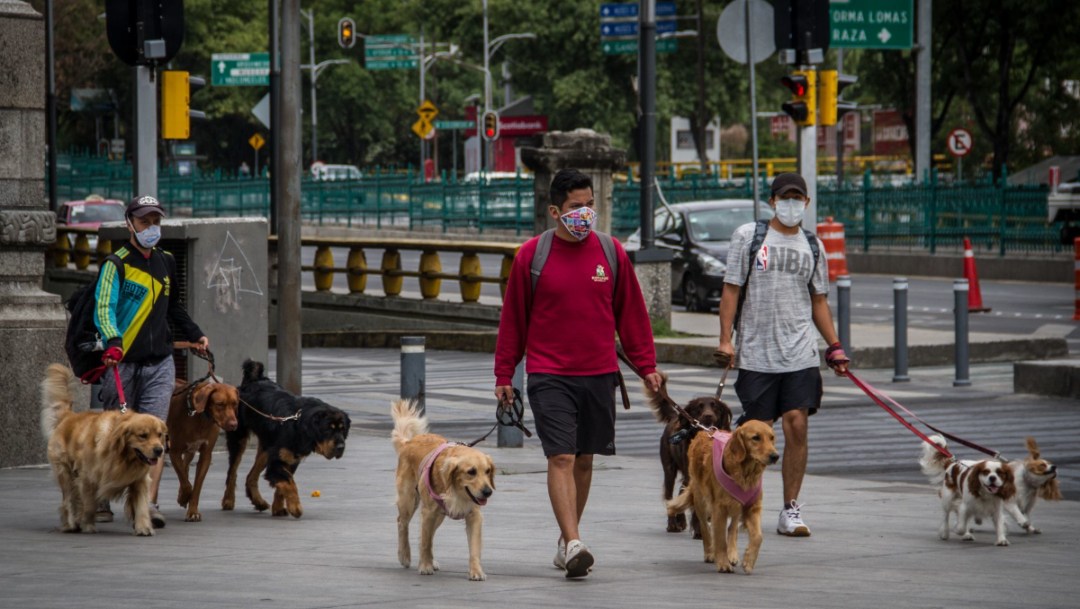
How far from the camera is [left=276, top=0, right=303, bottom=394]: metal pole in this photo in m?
14.7

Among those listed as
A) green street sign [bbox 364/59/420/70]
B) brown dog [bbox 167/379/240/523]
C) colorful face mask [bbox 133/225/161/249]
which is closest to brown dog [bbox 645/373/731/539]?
brown dog [bbox 167/379/240/523]

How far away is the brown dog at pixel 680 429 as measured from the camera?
9281 mm

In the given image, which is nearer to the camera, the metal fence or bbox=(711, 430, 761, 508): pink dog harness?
bbox=(711, 430, 761, 508): pink dog harness

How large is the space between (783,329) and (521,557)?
184 cm

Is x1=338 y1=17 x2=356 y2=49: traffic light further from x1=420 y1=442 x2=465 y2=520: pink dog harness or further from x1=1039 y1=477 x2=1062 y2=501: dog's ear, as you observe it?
x1=420 y1=442 x2=465 y2=520: pink dog harness

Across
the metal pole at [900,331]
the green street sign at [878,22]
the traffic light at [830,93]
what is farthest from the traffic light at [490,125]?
the metal pole at [900,331]

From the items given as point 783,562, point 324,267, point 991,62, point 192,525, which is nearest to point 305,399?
point 192,525

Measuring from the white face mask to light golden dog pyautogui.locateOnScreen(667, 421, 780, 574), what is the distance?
4.60 feet

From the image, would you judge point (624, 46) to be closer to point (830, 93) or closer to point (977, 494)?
point (830, 93)

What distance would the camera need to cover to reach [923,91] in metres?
41.9

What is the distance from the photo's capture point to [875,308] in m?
28.7

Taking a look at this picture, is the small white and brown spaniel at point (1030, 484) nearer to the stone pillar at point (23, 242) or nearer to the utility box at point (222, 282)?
the utility box at point (222, 282)

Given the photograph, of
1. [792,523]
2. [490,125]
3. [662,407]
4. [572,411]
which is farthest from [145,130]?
[490,125]

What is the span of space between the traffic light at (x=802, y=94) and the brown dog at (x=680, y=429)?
31.9 feet
